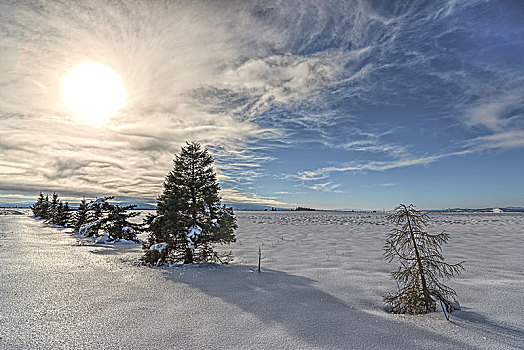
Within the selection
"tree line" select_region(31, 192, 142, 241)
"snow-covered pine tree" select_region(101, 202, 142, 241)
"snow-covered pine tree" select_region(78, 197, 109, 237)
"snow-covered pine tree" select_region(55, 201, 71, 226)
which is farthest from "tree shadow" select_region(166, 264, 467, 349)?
"snow-covered pine tree" select_region(55, 201, 71, 226)

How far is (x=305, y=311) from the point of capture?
16.9ft

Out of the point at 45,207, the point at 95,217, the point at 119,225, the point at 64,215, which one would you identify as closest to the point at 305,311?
the point at 119,225

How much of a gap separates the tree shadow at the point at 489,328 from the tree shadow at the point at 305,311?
27.1 inches

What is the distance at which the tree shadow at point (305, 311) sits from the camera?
4023mm

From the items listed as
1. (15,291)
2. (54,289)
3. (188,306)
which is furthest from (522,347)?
(15,291)

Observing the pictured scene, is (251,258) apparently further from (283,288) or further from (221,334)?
(221,334)

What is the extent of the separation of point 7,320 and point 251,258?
7.53 m

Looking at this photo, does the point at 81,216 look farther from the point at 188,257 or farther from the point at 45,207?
the point at 45,207

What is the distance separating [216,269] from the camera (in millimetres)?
8617

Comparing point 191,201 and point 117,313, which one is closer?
point 117,313

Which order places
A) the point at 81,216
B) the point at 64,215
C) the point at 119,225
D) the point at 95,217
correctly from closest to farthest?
the point at 119,225 < the point at 95,217 < the point at 81,216 < the point at 64,215

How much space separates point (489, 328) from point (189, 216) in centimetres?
807

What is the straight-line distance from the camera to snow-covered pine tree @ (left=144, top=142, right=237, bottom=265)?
923cm

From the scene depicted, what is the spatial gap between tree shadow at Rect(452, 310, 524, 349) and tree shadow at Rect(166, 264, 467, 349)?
2.25ft
